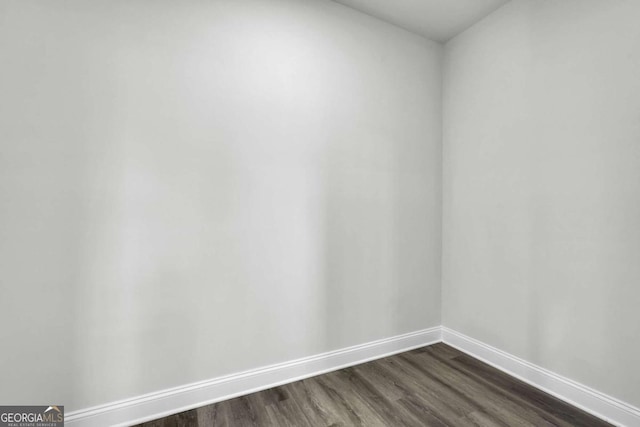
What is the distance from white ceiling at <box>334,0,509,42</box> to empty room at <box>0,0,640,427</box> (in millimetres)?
22

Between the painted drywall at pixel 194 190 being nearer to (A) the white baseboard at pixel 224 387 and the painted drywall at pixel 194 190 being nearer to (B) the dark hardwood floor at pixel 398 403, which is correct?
(A) the white baseboard at pixel 224 387

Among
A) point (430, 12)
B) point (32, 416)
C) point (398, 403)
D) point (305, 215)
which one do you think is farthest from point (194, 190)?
point (430, 12)

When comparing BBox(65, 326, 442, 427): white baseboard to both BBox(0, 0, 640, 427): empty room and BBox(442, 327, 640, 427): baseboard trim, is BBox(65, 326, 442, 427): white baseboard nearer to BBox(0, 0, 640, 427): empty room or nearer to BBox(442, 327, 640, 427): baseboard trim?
BBox(0, 0, 640, 427): empty room

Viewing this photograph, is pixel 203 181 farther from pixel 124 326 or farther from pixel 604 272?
pixel 604 272

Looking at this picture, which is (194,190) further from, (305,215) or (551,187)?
(551,187)

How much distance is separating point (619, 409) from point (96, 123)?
3.21 m

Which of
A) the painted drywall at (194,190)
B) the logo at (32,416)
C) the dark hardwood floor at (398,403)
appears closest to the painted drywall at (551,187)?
the dark hardwood floor at (398,403)

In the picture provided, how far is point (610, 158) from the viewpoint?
1588 mm

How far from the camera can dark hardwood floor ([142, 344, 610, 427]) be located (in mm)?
1569

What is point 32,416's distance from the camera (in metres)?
1.39

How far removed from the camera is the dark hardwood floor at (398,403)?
157 cm

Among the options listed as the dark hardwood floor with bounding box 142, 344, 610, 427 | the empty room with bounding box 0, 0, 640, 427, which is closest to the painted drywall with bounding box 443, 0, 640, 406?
the empty room with bounding box 0, 0, 640, 427

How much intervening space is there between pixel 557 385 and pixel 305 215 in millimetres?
1941

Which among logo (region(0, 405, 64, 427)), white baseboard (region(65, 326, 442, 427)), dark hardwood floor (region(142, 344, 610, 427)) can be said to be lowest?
dark hardwood floor (region(142, 344, 610, 427))
